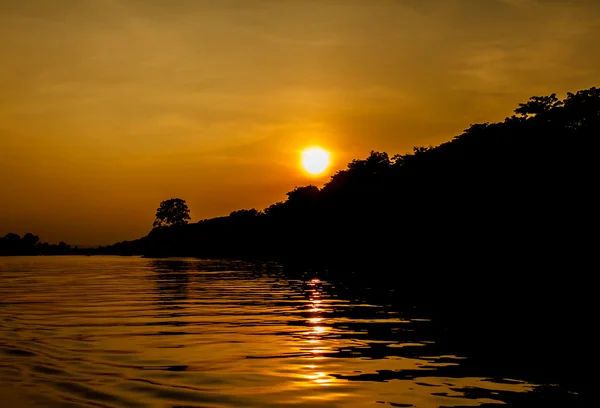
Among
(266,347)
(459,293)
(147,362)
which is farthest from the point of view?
(459,293)

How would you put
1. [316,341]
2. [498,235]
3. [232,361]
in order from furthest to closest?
[498,235]
[316,341]
[232,361]

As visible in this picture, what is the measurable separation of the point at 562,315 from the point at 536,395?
13.2 meters

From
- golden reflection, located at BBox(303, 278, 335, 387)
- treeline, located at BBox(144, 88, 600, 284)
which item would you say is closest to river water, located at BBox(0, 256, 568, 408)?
golden reflection, located at BBox(303, 278, 335, 387)

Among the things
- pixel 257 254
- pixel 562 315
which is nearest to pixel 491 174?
pixel 562 315

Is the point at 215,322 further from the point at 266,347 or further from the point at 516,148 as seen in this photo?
the point at 516,148

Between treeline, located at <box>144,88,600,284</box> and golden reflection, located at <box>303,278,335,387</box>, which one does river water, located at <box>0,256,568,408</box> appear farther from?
treeline, located at <box>144,88,600,284</box>

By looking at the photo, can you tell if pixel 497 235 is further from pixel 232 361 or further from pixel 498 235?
pixel 232 361

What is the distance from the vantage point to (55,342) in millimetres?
16812

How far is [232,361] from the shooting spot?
47.0ft

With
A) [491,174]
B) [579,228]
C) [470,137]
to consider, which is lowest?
[579,228]

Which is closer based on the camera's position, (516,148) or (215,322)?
(215,322)

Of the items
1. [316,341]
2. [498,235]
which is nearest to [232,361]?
[316,341]

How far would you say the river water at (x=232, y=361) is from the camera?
10727 mm

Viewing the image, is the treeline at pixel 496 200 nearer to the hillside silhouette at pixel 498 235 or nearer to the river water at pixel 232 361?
the hillside silhouette at pixel 498 235
